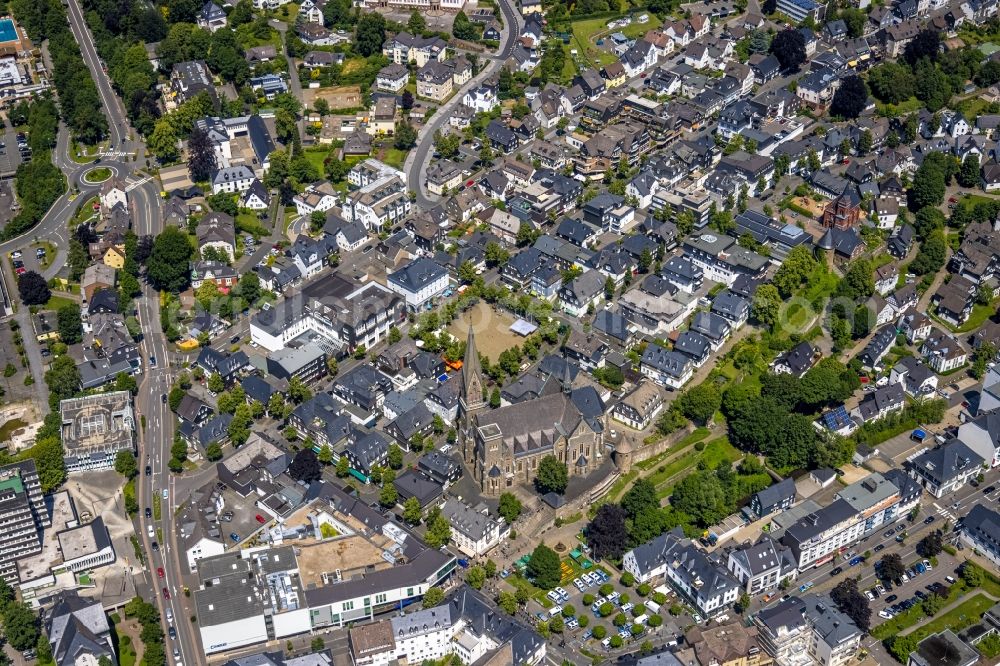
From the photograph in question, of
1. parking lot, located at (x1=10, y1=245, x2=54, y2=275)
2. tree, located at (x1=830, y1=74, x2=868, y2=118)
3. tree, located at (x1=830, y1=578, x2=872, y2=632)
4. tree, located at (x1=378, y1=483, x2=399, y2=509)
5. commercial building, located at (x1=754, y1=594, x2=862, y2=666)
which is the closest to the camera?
commercial building, located at (x1=754, y1=594, x2=862, y2=666)

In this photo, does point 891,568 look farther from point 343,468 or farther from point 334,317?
point 334,317

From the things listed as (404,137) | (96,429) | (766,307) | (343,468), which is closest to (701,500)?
(766,307)

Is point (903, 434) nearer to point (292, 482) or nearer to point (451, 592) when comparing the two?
point (451, 592)

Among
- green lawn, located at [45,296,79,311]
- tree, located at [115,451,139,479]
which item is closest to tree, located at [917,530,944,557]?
tree, located at [115,451,139,479]

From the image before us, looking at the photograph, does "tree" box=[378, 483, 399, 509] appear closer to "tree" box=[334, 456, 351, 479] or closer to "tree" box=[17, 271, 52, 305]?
"tree" box=[334, 456, 351, 479]

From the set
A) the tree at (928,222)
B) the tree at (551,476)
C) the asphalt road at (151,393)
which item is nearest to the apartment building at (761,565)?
the tree at (551,476)

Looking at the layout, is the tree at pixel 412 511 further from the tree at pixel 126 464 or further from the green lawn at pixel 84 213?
the green lawn at pixel 84 213
